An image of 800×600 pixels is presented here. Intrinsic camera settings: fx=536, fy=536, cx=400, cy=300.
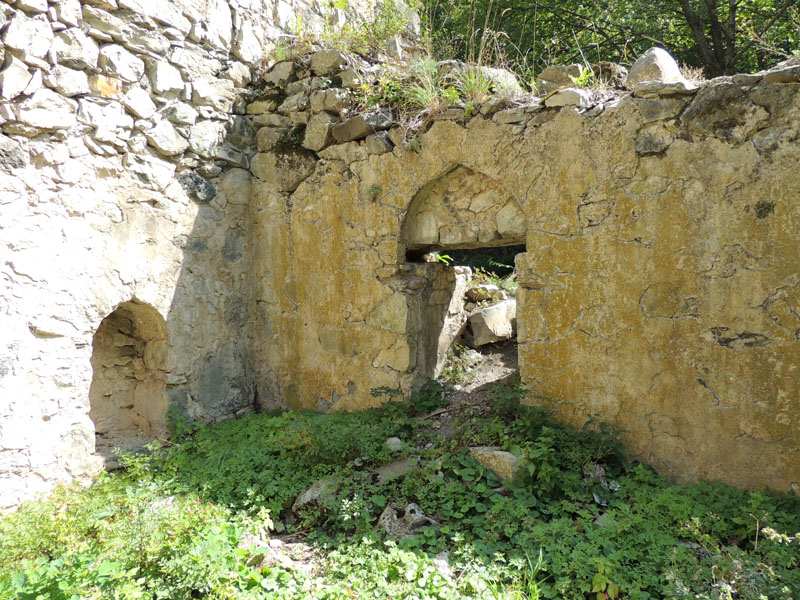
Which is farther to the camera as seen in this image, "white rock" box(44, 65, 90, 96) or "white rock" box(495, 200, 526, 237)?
"white rock" box(495, 200, 526, 237)

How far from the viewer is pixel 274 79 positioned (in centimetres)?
482

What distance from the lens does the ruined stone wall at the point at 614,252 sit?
9.57ft

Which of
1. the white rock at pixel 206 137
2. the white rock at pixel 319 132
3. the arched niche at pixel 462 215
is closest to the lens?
the arched niche at pixel 462 215

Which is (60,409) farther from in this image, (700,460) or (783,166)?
(783,166)

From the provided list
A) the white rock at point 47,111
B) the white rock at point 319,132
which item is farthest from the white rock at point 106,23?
the white rock at point 319,132

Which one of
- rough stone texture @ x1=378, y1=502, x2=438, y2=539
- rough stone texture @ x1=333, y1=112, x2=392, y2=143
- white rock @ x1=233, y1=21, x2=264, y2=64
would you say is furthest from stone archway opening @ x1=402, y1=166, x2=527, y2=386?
white rock @ x1=233, y1=21, x2=264, y2=64

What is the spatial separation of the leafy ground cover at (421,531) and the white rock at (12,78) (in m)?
2.43

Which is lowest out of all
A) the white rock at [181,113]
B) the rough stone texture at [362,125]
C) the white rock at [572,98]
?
the white rock at [572,98]

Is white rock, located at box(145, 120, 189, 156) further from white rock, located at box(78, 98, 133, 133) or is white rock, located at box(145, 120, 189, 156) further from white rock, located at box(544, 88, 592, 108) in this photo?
white rock, located at box(544, 88, 592, 108)

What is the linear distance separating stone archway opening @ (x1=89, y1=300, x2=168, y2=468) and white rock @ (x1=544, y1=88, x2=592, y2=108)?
10.8 ft

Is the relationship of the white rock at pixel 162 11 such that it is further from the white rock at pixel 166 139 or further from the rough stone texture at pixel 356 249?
the white rock at pixel 166 139

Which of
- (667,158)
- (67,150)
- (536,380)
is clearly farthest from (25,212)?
(667,158)

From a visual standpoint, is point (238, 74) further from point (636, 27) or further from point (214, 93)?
point (636, 27)

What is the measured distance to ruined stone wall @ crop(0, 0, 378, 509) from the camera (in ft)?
10.8
